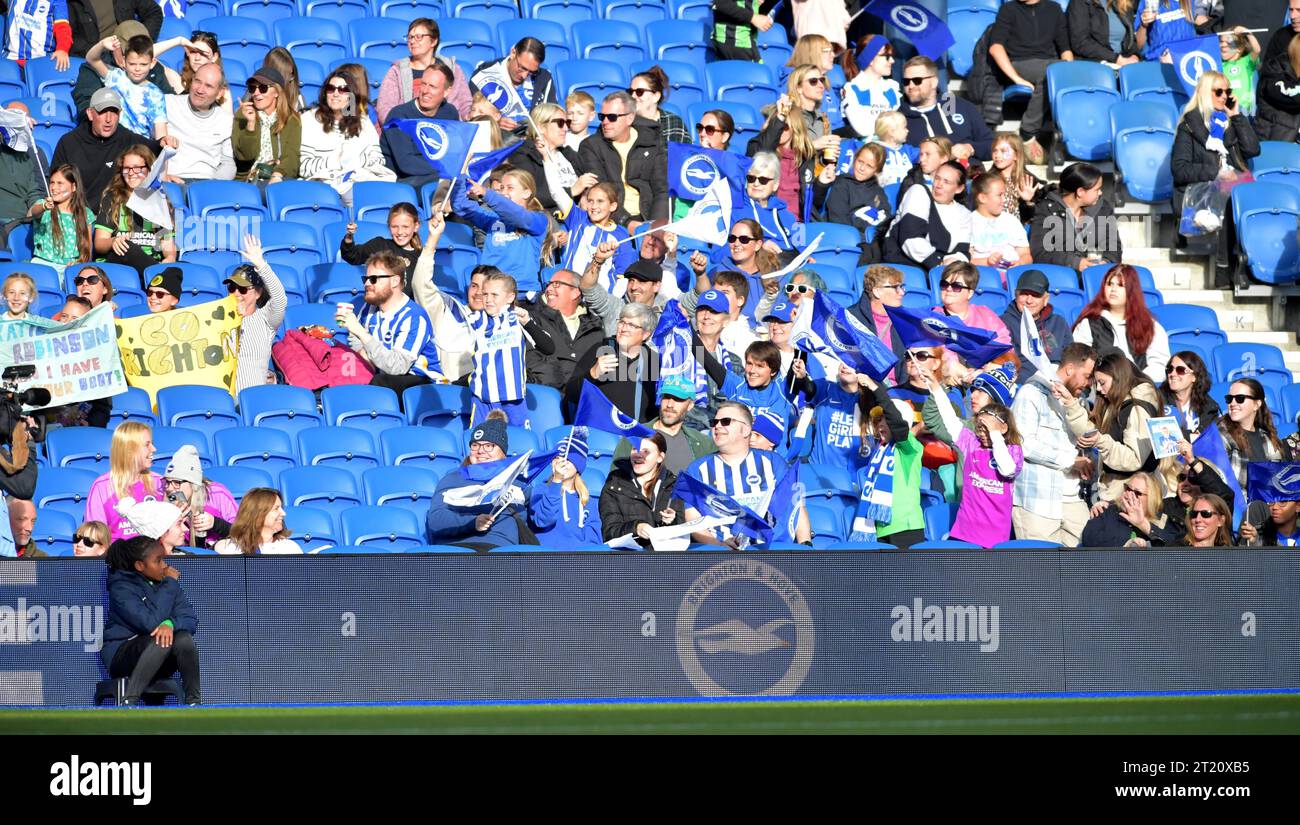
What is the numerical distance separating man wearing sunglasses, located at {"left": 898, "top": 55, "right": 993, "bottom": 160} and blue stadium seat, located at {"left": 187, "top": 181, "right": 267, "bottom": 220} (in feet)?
13.3

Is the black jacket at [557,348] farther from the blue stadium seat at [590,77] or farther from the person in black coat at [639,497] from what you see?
the blue stadium seat at [590,77]

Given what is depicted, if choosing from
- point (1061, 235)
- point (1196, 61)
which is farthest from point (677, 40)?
point (1196, 61)

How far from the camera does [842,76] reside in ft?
43.6

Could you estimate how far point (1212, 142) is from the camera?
12820 millimetres

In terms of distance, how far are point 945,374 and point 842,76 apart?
343 cm

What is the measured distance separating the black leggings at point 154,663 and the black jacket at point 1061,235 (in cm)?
623

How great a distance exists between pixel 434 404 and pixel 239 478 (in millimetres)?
1230

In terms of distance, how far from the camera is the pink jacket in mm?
10508

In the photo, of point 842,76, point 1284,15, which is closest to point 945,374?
point 842,76

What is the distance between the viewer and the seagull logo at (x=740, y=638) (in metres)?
8.22

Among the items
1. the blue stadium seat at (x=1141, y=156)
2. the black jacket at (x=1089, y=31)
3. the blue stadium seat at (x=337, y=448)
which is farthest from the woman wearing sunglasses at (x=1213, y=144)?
the blue stadium seat at (x=337, y=448)

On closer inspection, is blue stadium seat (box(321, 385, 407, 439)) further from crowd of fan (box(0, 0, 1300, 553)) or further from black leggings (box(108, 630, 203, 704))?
black leggings (box(108, 630, 203, 704))
